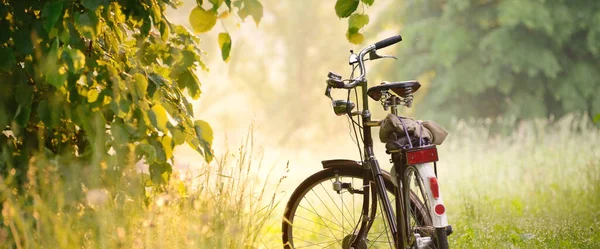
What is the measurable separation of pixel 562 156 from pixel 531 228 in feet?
9.66

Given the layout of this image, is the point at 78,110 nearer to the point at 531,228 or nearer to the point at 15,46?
the point at 15,46

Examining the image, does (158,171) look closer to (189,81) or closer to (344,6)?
(189,81)

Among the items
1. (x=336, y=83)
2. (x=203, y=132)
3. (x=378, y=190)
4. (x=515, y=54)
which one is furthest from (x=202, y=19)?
(x=515, y=54)

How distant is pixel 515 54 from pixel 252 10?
1078 centimetres

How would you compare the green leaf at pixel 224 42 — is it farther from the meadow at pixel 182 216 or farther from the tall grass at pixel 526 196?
the tall grass at pixel 526 196

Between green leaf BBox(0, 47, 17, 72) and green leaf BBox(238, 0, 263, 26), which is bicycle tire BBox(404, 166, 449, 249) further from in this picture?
green leaf BBox(0, 47, 17, 72)

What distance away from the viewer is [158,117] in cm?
309

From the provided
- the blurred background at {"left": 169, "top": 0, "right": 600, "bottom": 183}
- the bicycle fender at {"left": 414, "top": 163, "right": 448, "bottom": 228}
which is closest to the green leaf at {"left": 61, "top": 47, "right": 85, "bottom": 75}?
the bicycle fender at {"left": 414, "top": 163, "right": 448, "bottom": 228}

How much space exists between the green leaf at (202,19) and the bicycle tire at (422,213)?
0.97 meters

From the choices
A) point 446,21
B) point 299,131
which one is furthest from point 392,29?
point 299,131

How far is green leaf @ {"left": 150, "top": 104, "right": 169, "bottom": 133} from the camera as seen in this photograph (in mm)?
3078

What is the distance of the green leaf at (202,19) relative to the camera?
2.58m

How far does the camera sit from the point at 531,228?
546 cm

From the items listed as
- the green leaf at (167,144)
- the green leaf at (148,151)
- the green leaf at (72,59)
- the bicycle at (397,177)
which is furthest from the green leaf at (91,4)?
the bicycle at (397,177)
